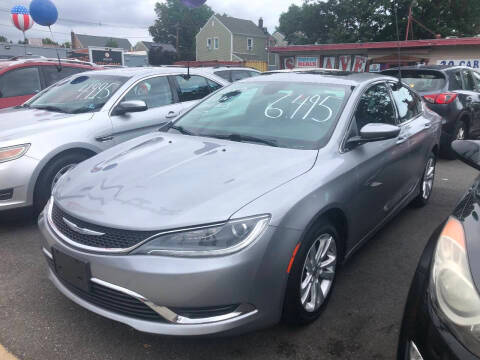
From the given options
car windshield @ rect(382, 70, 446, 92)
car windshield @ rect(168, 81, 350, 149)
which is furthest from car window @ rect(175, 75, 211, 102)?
car windshield @ rect(382, 70, 446, 92)

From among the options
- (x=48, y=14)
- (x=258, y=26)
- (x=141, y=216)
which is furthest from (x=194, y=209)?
(x=258, y=26)

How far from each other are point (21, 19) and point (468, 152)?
56.3 feet

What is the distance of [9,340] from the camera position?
8.00 feet

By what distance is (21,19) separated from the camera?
50.8ft

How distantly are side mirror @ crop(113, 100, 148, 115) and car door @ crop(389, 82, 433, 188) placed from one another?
2651 millimetres

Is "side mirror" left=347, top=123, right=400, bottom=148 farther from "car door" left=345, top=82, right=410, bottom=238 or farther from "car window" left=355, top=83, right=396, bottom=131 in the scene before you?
"car window" left=355, top=83, right=396, bottom=131

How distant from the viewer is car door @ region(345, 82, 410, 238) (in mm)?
2988

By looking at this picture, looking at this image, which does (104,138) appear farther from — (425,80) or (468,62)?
(468,62)

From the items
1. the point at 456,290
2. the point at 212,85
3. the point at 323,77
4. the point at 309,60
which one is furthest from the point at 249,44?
the point at 456,290

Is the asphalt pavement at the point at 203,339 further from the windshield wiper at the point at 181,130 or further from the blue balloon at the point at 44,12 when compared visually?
the blue balloon at the point at 44,12

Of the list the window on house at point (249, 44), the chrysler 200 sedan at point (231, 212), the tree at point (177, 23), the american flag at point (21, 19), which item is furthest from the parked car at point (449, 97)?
the tree at point (177, 23)

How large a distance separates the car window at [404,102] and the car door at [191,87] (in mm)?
2493

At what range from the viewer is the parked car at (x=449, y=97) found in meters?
6.98

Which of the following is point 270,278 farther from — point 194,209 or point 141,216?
point 141,216
